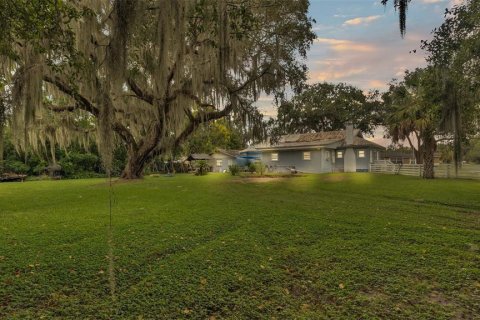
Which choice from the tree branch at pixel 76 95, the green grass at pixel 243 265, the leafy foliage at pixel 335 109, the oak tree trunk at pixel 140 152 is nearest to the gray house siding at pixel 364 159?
the leafy foliage at pixel 335 109

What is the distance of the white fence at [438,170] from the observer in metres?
18.0

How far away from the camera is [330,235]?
5.27 m

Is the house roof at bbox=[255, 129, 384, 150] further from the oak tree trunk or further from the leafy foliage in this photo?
the oak tree trunk

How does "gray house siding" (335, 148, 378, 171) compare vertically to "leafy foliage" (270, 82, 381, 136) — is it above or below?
below

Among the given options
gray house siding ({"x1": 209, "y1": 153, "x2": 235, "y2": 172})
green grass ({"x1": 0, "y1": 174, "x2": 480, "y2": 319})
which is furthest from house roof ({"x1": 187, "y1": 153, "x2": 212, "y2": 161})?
green grass ({"x1": 0, "y1": 174, "x2": 480, "y2": 319})

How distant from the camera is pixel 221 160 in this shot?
37.2 m

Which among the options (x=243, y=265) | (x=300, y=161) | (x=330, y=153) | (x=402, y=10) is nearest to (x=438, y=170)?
(x=330, y=153)

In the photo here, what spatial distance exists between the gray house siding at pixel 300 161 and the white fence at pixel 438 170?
12.1 ft

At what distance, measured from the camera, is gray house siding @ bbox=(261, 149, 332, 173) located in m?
26.7

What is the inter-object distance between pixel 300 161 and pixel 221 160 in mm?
11869

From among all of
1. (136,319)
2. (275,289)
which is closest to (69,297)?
(136,319)

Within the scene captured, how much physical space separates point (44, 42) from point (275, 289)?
650cm

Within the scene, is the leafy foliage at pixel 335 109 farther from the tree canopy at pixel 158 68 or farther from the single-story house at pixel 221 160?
the tree canopy at pixel 158 68

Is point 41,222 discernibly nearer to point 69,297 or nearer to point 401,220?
point 69,297
